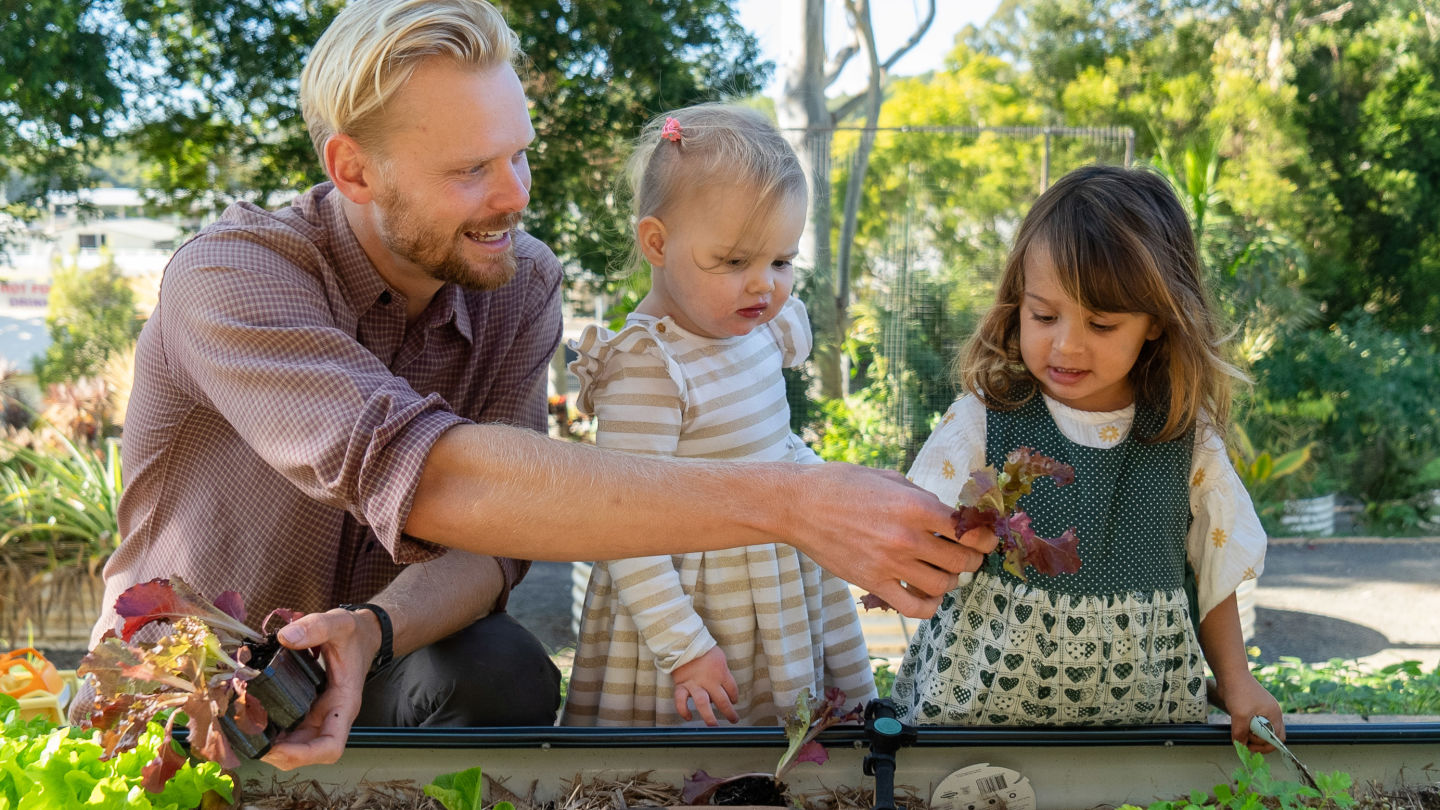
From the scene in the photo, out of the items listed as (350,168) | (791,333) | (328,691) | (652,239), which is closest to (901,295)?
(791,333)

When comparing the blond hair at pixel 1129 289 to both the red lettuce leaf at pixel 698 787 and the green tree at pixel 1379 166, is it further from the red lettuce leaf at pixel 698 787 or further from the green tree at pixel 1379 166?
the green tree at pixel 1379 166

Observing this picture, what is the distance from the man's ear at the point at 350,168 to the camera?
1.88 metres

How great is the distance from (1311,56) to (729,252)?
12959mm

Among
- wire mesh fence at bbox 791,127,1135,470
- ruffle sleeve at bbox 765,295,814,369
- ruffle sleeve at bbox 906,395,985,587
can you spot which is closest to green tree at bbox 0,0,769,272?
wire mesh fence at bbox 791,127,1135,470

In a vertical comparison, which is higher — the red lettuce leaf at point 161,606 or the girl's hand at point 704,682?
the red lettuce leaf at point 161,606

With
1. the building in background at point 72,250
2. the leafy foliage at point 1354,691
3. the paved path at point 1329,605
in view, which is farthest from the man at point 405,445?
the building in background at point 72,250

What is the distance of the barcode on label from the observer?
4.85 feet

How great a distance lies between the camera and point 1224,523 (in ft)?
5.95

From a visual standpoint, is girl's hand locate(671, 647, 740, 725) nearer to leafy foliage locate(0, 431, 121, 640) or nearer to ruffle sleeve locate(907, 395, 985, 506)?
ruffle sleeve locate(907, 395, 985, 506)

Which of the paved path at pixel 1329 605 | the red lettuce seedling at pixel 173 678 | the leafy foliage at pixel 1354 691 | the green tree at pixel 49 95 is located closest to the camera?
the red lettuce seedling at pixel 173 678

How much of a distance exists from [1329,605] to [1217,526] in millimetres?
5418

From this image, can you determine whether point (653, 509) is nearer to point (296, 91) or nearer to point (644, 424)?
point (644, 424)

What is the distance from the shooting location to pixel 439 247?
187cm

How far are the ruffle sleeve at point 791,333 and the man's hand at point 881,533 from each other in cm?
87
